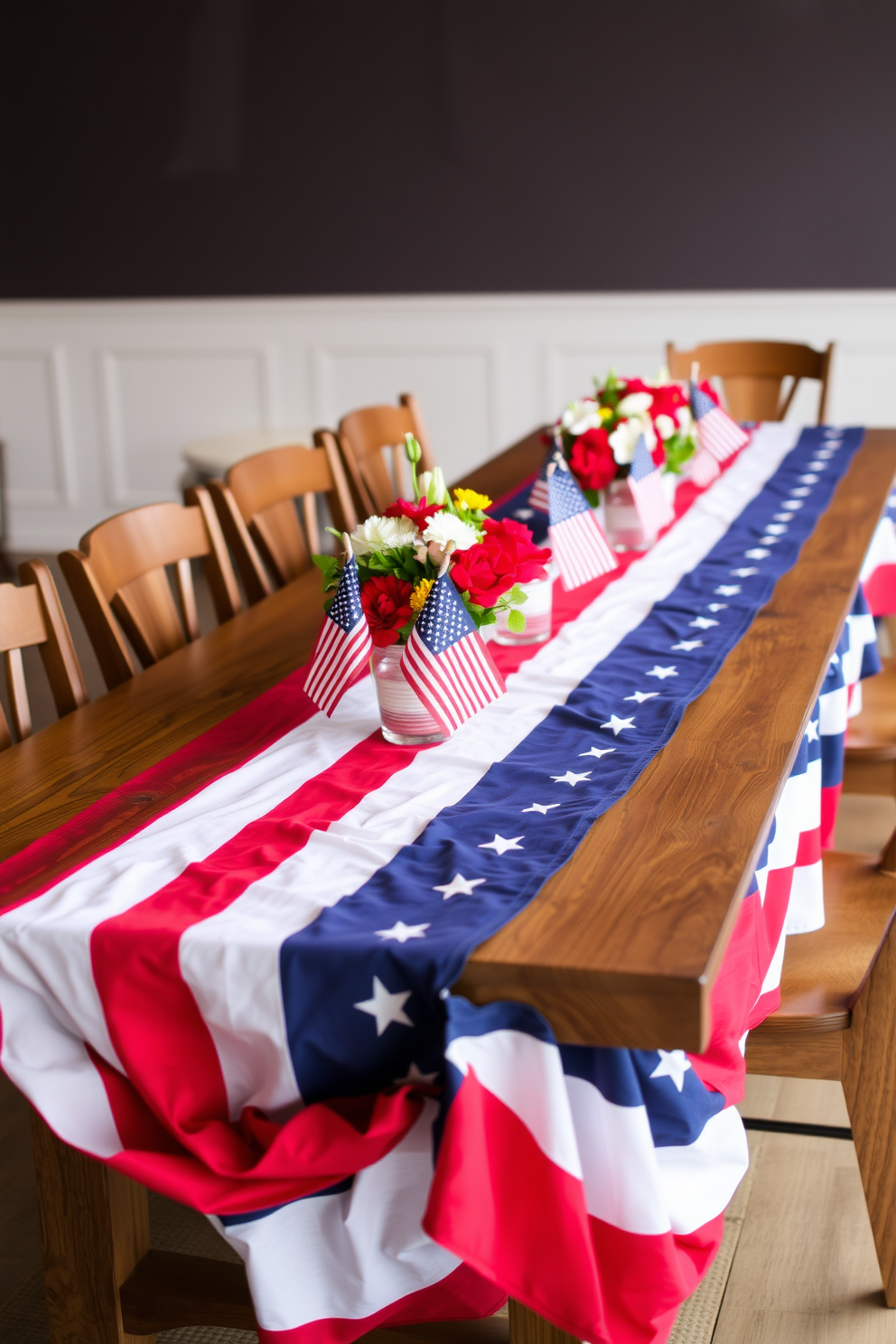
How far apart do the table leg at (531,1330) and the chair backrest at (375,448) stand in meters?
2.09

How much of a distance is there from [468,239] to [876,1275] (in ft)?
13.7

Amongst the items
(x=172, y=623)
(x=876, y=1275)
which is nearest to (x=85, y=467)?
(x=172, y=623)

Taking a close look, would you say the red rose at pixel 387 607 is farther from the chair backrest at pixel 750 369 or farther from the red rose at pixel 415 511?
the chair backrest at pixel 750 369

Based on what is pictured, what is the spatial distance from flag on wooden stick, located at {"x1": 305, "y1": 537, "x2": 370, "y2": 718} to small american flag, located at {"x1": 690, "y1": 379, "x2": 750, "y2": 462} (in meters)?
1.60

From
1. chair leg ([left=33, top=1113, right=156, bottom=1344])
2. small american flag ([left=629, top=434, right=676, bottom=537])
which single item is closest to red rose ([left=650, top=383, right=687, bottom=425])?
small american flag ([left=629, top=434, right=676, bottom=537])

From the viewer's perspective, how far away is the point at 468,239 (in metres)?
5.04

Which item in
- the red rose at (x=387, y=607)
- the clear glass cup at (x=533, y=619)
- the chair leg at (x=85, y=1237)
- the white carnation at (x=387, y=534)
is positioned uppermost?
the white carnation at (x=387, y=534)

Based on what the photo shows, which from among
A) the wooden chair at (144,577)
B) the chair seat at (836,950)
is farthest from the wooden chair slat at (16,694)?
the chair seat at (836,950)

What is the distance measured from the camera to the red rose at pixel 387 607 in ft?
5.07

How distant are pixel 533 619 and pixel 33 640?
0.71 metres

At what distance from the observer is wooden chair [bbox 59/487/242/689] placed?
192cm

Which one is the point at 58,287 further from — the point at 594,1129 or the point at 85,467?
the point at 594,1129

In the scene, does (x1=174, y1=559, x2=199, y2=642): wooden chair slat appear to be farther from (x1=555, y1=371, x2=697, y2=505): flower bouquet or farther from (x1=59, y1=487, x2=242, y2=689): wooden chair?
(x1=555, y1=371, x2=697, y2=505): flower bouquet

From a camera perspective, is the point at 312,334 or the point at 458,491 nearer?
the point at 458,491
